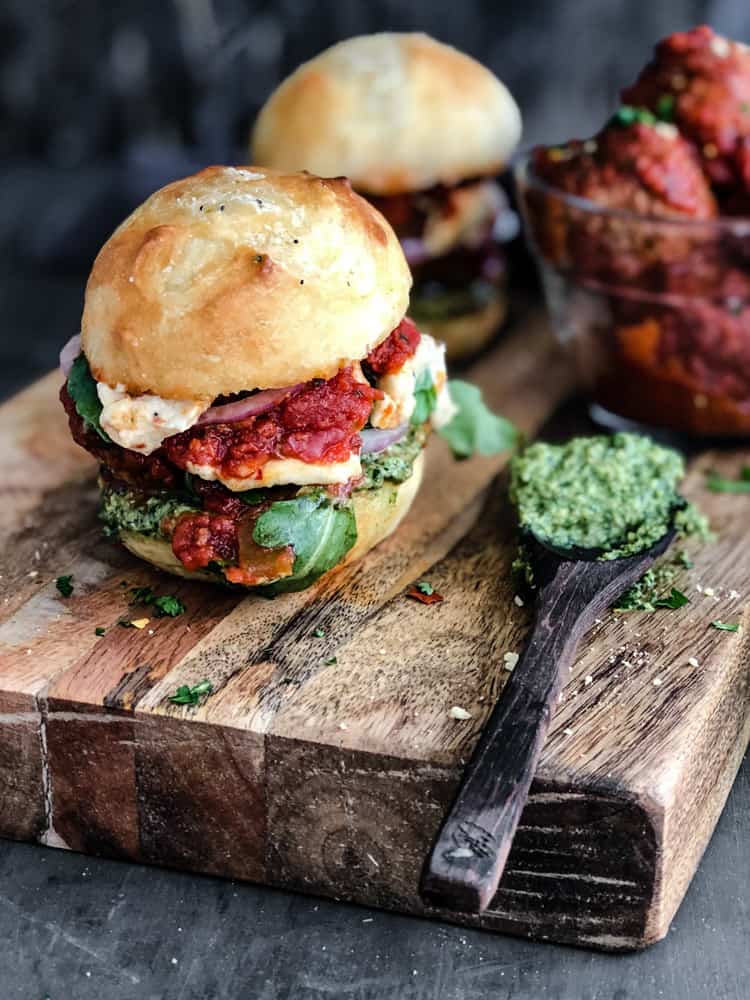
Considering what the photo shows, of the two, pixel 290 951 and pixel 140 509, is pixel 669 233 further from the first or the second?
pixel 290 951

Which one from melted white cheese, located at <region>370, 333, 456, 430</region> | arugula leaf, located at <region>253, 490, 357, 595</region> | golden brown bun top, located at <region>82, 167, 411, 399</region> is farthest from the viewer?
melted white cheese, located at <region>370, 333, 456, 430</region>

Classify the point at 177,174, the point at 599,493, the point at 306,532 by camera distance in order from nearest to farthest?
the point at 306,532, the point at 599,493, the point at 177,174

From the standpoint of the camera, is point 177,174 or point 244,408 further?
point 177,174

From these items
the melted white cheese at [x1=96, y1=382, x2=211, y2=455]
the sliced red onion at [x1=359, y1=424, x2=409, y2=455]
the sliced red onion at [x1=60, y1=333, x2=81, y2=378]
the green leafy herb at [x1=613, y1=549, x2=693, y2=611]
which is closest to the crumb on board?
the green leafy herb at [x1=613, y1=549, x2=693, y2=611]

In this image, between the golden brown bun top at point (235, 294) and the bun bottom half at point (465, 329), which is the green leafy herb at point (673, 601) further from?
the bun bottom half at point (465, 329)

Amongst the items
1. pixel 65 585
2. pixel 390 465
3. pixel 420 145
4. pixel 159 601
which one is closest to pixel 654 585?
pixel 390 465

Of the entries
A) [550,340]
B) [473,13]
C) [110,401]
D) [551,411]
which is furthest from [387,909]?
[473,13]

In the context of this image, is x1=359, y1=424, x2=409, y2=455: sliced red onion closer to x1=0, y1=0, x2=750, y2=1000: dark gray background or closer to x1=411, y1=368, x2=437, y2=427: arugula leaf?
x1=411, y1=368, x2=437, y2=427: arugula leaf
